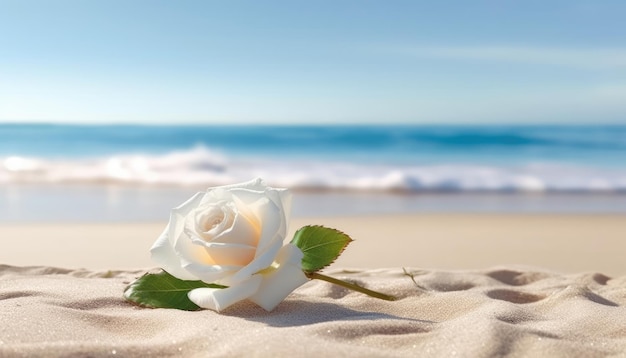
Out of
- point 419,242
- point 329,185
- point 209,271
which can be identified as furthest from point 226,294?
point 329,185

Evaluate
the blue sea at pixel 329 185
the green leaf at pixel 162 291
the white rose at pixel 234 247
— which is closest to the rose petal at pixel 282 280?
the white rose at pixel 234 247

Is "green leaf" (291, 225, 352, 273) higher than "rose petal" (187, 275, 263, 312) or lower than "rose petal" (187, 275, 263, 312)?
higher

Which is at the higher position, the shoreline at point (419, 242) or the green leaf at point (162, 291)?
the green leaf at point (162, 291)

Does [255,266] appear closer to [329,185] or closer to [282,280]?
[282,280]

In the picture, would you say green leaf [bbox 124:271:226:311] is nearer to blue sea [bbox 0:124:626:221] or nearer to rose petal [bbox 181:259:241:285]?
rose petal [bbox 181:259:241:285]

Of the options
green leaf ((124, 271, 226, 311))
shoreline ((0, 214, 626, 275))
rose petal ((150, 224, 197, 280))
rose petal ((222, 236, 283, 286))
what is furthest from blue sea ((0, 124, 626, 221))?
rose petal ((222, 236, 283, 286))

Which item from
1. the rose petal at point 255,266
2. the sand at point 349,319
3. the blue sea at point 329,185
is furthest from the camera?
the blue sea at point 329,185

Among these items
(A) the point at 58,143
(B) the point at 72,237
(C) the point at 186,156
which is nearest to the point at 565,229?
(B) the point at 72,237

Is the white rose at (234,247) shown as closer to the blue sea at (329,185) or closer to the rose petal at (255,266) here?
the rose petal at (255,266)
